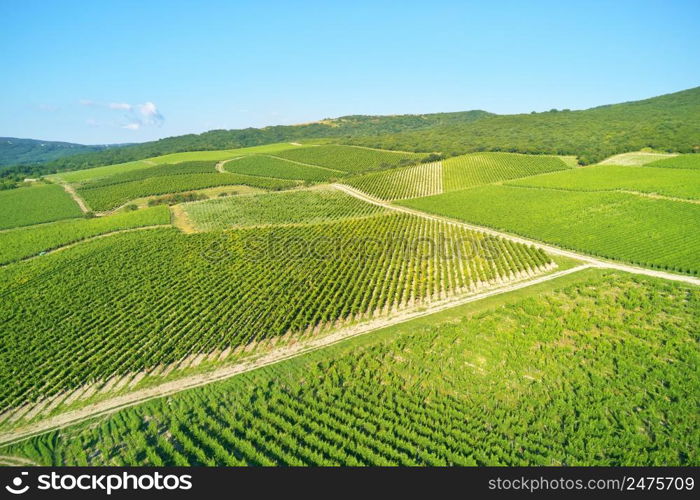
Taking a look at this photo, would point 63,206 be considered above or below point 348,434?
above

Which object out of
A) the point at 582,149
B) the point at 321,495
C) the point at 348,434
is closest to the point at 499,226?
the point at 348,434

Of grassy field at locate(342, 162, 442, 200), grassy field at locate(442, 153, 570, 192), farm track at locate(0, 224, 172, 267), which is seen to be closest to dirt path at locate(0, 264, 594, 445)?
farm track at locate(0, 224, 172, 267)

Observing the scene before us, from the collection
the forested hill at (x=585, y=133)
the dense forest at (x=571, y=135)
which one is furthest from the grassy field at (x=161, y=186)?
the forested hill at (x=585, y=133)

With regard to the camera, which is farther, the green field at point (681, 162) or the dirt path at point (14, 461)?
the green field at point (681, 162)

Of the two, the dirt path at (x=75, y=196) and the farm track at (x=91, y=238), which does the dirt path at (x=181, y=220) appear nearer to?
the farm track at (x=91, y=238)

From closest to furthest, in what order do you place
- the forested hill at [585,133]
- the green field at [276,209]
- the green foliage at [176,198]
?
the green field at [276,209]
the green foliage at [176,198]
the forested hill at [585,133]

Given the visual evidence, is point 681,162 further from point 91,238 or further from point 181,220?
point 91,238

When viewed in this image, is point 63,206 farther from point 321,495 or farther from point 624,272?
point 624,272

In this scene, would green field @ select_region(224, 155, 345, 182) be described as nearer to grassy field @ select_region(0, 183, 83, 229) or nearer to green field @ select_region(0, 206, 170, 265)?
green field @ select_region(0, 206, 170, 265)
